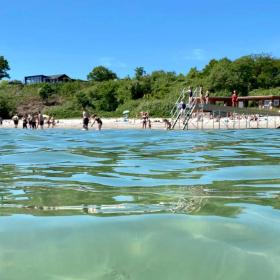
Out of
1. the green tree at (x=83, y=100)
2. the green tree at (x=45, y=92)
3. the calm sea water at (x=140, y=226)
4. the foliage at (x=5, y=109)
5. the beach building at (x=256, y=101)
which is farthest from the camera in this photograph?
the green tree at (x=45, y=92)

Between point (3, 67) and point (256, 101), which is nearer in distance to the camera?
point (256, 101)

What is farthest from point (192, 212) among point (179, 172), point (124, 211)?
point (179, 172)

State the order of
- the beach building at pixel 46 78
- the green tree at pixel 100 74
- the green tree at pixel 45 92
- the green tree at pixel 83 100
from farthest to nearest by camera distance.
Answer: the beach building at pixel 46 78
the green tree at pixel 100 74
the green tree at pixel 45 92
the green tree at pixel 83 100

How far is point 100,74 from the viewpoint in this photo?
292ft

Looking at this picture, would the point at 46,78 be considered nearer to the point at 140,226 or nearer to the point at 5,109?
the point at 5,109

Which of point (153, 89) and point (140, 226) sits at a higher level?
point (153, 89)

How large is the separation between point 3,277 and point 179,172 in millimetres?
3019

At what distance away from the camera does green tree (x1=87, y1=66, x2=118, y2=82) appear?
292 feet

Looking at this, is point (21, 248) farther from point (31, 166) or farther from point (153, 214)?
point (31, 166)

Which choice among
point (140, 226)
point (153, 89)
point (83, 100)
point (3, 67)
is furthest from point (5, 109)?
point (140, 226)

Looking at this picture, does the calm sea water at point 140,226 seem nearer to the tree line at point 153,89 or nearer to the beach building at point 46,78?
the tree line at point 153,89

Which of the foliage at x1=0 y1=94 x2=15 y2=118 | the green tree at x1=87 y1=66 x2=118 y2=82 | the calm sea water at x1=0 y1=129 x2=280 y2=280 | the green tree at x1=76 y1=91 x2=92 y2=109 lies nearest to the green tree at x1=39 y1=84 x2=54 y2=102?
the green tree at x1=76 y1=91 x2=92 y2=109

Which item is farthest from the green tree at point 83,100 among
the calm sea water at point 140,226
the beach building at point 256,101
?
the calm sea water at point 140,226

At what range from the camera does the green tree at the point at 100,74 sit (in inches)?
3499
